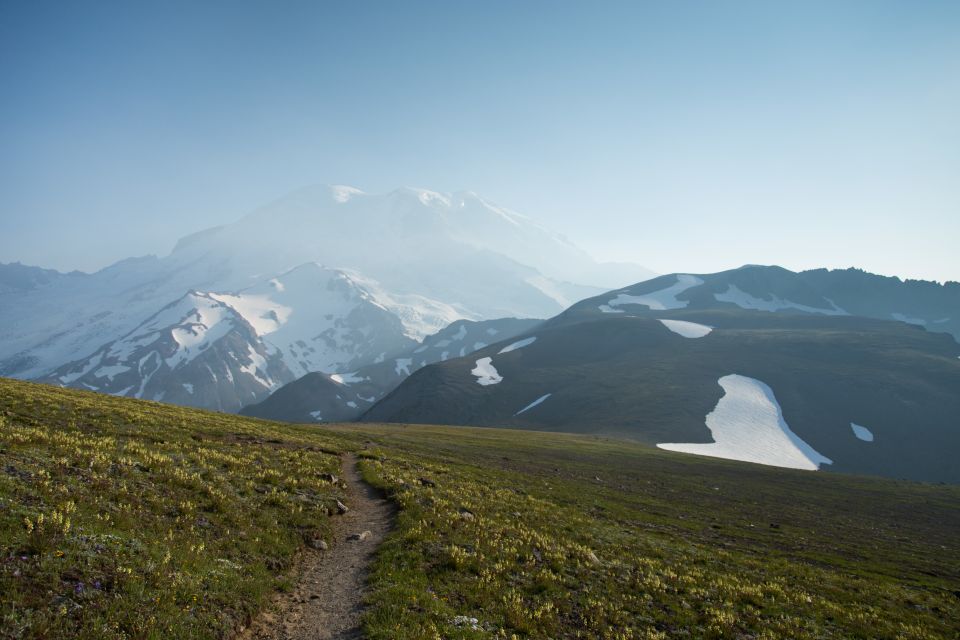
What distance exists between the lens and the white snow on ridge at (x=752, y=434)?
10062 cm

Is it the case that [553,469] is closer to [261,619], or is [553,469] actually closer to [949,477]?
[261,619]

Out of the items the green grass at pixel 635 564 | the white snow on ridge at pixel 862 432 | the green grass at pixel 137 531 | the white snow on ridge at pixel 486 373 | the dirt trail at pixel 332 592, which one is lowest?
the white snow on ridge at pixel 862 432

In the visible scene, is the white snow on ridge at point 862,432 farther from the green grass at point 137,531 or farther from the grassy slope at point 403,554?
the green grass at point 137,531

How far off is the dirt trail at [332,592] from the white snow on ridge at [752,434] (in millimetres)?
89215

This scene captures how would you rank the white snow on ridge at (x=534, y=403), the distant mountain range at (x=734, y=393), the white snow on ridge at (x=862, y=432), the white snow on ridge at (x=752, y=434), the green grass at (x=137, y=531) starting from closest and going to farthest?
the green grass at (x=137, y=531) < the white snow on ridge at (x=752, y=434) < the distant mountain range at (x=734, y=393) < the white snow on ridge at (x=862, y=432) < the white snow on ridge at (x=534, y=403)

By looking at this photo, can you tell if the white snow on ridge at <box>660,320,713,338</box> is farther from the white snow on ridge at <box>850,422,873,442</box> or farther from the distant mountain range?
the white snow on ridge at <box>850,422,873,442</box>

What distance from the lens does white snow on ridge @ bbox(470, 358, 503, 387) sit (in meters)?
165

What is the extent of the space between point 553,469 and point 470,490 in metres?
24.0

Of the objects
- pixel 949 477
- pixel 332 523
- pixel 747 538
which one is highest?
pixel 332 523

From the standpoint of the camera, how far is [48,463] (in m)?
14.4

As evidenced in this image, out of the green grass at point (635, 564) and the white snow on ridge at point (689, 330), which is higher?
the white snow on ridge at point (689, 330)

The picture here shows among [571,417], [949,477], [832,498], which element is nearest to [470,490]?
[832,498]

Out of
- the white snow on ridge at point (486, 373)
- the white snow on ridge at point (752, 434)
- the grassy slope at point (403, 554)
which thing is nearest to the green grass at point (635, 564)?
the grassy slope at point (403, 554)

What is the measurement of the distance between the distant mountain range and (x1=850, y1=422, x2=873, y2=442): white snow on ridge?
42 centimetres
